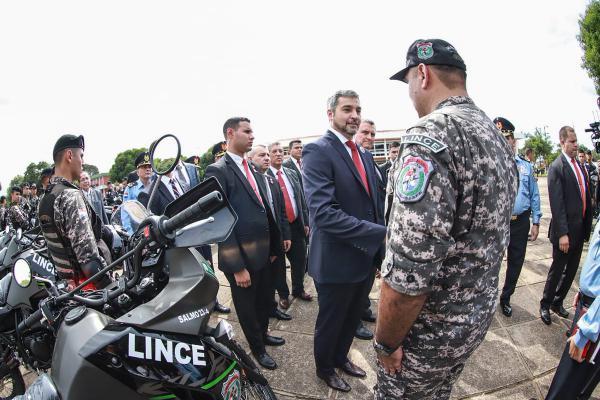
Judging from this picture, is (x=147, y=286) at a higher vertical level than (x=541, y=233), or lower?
higher

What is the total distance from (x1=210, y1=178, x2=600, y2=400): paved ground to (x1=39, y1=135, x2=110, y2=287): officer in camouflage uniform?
176 cm

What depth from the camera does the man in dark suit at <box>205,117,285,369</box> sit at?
284 centimetres

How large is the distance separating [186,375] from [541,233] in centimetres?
898

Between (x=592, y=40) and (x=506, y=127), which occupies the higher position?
(x=592, y=40)

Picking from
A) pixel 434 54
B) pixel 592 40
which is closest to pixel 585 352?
pixel 434 54

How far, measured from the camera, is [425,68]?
Result: 1.44 metres

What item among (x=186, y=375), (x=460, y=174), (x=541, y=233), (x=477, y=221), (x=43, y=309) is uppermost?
(x=460, y=174)

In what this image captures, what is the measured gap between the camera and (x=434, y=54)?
4.66 ft

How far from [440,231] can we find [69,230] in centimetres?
259

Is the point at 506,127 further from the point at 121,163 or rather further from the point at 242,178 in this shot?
the point at 121,163

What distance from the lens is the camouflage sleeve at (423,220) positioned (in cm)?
117

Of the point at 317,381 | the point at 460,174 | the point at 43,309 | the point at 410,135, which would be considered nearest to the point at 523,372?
the point at 317,381

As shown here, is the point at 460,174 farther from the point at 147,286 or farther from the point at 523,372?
the point at 523,372

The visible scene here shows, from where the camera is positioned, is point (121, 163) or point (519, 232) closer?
point (519, 232)
